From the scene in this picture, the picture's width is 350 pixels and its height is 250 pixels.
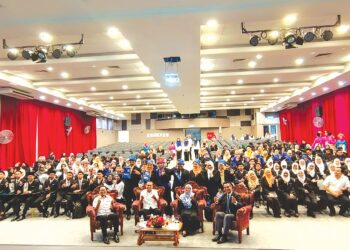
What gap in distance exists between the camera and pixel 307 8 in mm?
5066

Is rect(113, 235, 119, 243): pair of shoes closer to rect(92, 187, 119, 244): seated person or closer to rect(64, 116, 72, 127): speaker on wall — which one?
rect(92, 187, 119, 244): seated person

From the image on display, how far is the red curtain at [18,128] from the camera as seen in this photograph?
1280cm

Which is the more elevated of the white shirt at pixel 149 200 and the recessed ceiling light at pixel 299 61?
the recessed ceiling light at pixel 299 61

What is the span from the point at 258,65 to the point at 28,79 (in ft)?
28.8

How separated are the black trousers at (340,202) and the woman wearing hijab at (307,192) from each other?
30cm

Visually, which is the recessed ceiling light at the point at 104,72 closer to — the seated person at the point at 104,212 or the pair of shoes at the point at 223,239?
the seated person at the point at 104,212

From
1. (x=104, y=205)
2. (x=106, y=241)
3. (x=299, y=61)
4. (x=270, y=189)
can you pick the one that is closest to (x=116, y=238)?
(x=106, y=241)

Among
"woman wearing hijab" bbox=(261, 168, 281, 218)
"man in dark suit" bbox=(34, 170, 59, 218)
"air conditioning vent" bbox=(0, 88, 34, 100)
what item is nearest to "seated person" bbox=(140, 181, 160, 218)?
"woman wearing hijab" bbox=(261, 168, 281, 218)

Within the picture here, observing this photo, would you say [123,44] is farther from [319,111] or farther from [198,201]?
[319,111]

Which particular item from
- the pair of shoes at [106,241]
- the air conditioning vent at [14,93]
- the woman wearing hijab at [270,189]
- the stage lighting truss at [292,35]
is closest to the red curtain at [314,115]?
the stage lighting truss at [292,35]

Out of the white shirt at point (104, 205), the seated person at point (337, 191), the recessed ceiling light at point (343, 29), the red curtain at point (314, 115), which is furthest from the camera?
the red curtain at point (314, 115)

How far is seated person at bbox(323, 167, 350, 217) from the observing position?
6605 mm

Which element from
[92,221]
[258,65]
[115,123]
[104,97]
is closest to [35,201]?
[92,221]

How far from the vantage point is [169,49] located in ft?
23.4
